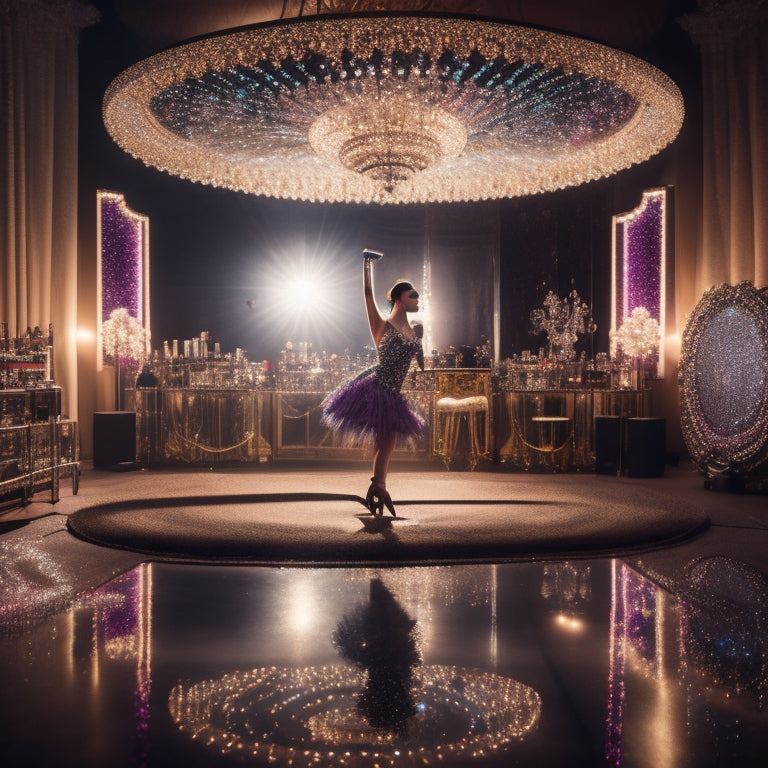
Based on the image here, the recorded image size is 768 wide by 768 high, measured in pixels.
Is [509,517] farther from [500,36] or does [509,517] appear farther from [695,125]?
[695,125]

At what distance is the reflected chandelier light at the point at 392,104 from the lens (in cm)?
376

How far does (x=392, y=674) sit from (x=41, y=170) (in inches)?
309

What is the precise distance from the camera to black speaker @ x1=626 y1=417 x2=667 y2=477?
7180mm

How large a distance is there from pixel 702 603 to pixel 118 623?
7.61 feet

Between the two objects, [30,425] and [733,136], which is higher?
[733,136]

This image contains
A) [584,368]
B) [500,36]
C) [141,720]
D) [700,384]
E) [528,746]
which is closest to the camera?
[528,746]

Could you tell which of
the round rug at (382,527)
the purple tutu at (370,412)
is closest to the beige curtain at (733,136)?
the round rug at (382,527)

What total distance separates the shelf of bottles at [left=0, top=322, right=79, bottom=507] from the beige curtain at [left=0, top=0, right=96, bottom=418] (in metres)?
1.84

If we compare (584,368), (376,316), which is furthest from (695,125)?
(376,316)

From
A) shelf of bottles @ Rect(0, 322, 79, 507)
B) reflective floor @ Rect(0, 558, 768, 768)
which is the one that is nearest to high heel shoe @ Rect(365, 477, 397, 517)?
reflective floor @ Rect(0, 558, 768, 768)

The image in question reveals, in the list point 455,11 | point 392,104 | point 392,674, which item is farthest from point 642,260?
point 392,674

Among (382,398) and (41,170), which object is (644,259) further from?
(41,170)

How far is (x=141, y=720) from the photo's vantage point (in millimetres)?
1755

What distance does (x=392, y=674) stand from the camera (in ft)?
6.72
